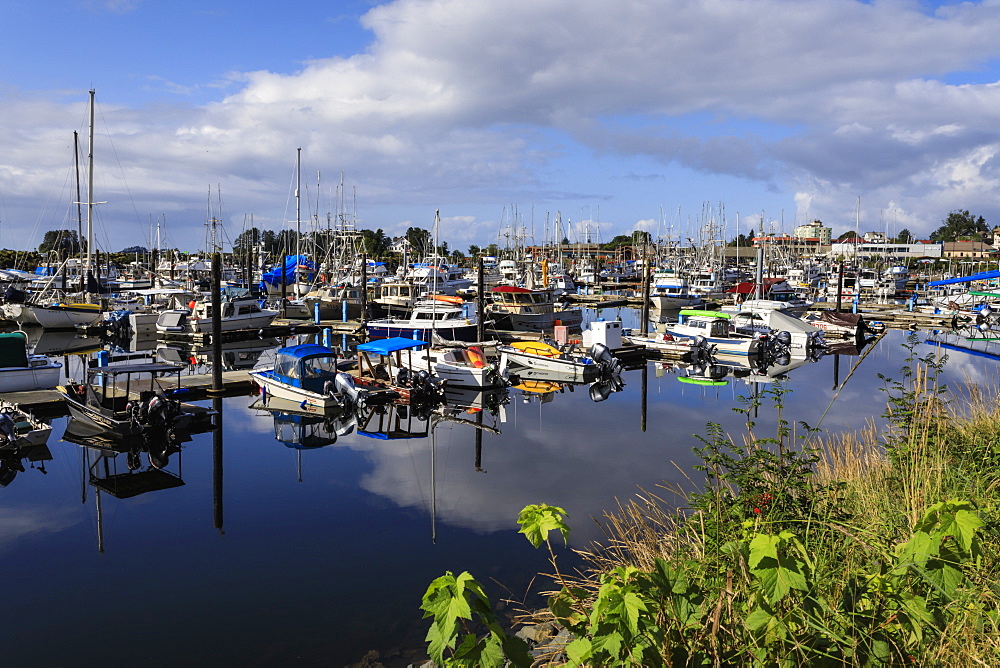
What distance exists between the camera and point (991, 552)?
643 cm

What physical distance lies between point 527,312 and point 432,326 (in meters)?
10.6

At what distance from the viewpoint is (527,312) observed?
49250 mm

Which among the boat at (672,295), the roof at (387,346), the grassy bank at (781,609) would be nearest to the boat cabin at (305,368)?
the roof at (387,346)

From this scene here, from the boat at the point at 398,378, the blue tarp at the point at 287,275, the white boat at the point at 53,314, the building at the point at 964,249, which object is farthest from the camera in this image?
the building at the point at 964,249

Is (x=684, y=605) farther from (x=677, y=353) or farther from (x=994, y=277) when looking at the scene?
(x=994, y=277)

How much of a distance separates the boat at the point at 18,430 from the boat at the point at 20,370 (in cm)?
593

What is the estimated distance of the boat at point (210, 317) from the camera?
48.8m

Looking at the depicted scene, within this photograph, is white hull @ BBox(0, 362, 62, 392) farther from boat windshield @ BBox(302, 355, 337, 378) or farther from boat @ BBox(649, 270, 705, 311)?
boat @ BBox(649, 270, 705, 311)

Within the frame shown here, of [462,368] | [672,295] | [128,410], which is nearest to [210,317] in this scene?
[462,368]

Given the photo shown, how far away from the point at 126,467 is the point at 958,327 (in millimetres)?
53882

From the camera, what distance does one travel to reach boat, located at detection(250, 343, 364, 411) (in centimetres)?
2597

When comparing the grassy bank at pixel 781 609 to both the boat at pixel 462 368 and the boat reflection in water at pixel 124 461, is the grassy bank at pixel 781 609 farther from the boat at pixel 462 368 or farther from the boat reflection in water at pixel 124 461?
the boat at pixel 462 368

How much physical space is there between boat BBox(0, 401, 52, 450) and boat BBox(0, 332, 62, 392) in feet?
19.5

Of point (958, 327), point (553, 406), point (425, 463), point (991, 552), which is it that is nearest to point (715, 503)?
point (991, 552)
